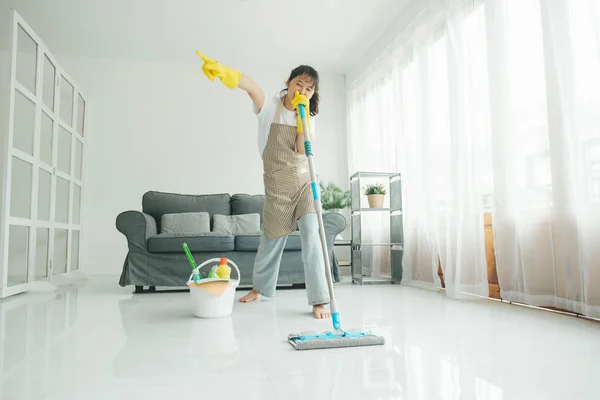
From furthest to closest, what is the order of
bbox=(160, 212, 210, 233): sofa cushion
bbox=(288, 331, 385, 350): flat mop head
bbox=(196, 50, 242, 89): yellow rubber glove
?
1. bbox=(160, 212, 210, 233): sofa cushion
2. bbox=(196, 50, 242, 89): yellow rubber glove
3. bbox=(288, 331, 385, 350): flat mop head

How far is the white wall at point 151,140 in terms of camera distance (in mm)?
5305

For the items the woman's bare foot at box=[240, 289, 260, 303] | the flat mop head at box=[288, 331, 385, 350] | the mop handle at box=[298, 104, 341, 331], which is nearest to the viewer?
the flat mop head at box=[288, 331, 385, 350]

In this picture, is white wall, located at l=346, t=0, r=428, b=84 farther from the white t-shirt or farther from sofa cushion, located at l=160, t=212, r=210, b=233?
sofa cushion, located at l=160, t=212, r=210, b=233

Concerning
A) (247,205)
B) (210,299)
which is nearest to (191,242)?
(247,205)

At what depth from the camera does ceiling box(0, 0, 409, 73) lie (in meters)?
4.23

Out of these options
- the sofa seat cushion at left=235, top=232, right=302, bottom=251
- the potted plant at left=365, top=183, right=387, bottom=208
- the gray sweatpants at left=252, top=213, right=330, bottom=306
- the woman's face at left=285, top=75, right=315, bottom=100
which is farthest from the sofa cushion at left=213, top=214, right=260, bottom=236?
the woman's face at left=285, top=75, right=315, bottom=100

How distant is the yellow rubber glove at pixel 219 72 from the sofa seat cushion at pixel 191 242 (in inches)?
70.8

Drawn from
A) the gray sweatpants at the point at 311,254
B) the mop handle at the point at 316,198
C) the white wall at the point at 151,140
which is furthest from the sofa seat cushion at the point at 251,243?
the white wall at the point at 151,140

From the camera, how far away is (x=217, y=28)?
4672mm

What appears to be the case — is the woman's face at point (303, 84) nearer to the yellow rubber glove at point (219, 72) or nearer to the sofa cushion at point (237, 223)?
the yellow rubber glove at point (219, 72)

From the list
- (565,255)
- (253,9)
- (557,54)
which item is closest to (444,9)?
(557,54)

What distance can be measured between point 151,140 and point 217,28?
1591 mm

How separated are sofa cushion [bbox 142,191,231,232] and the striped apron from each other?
2098mm

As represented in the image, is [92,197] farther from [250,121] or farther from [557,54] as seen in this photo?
[557,54]
